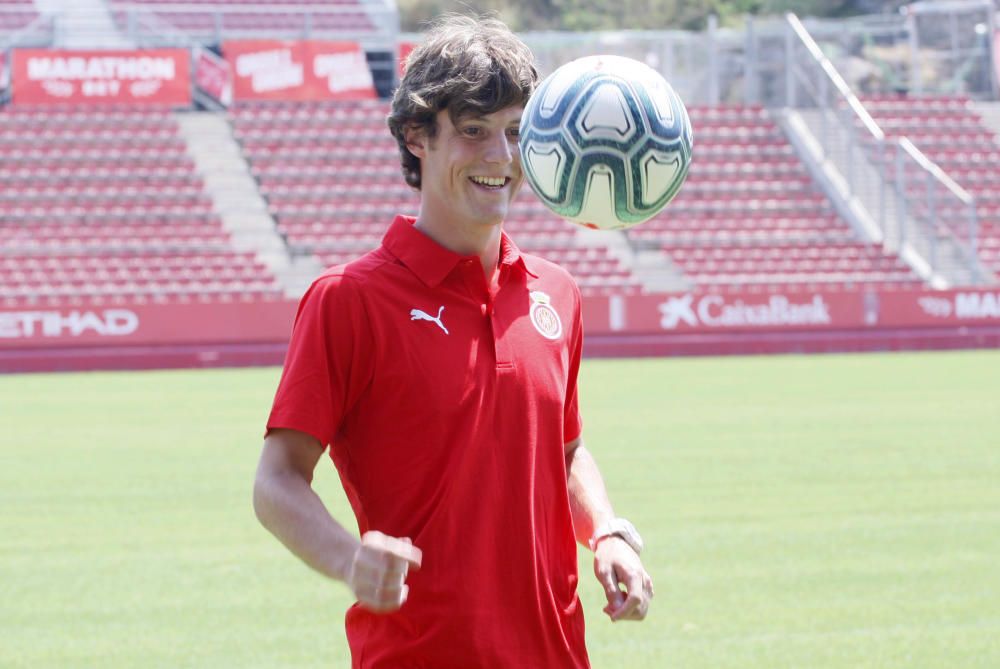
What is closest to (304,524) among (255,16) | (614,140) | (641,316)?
(614,140)

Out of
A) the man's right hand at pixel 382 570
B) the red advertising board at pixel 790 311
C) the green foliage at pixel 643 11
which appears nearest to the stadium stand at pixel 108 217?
the red advertising board at pixel 790 311

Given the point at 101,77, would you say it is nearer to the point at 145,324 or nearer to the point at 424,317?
the point at 145,324

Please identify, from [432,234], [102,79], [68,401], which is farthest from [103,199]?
[432,234]

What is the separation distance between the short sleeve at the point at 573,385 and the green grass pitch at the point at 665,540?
3156mm

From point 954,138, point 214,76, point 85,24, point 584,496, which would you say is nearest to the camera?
point 584,496

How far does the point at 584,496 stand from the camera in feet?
10.5

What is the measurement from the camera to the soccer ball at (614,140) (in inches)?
135

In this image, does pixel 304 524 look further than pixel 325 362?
No

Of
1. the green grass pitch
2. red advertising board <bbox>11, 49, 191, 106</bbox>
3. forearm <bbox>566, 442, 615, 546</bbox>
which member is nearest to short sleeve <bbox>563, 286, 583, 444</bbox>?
forearm <bbox>566, 442, 615, 546</bbox>

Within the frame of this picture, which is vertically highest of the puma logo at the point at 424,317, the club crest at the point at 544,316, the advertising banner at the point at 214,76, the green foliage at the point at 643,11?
the puma logo at the point at 424,317

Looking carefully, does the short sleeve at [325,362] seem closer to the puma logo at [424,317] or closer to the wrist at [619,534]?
the puma logo at [424,317]

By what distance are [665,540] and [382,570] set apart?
6.45 meters

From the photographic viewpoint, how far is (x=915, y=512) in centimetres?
952

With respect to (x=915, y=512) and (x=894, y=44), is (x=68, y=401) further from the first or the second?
(x=894, y=44)
